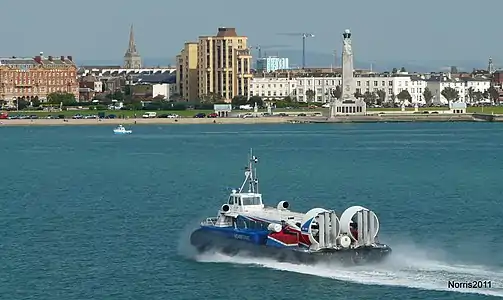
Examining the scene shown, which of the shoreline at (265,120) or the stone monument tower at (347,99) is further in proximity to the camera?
the stone monument tower at (347,99)

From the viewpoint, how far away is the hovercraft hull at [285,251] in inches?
1451

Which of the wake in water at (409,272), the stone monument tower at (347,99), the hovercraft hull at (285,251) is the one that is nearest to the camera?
the wake in water at (409,272)

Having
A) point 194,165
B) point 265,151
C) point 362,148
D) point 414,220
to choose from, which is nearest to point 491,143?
point 362,148

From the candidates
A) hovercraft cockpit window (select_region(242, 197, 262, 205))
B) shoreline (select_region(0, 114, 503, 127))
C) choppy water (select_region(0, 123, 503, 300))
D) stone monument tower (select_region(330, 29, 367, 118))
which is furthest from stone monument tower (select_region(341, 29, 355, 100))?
hovercraft cockpit window (select_region(242, 197, 262, 205))

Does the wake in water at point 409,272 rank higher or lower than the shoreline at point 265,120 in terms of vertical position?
higher

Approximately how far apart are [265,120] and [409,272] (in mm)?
152336

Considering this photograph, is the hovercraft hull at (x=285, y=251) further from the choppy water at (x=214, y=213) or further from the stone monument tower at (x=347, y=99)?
the stone monument tower at (x=347, y=99)

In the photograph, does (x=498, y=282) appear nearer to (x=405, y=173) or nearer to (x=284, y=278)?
(x=284, y=278)

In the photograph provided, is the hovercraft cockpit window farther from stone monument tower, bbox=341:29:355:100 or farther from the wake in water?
stone monument tower, bbox=341:29:355:100

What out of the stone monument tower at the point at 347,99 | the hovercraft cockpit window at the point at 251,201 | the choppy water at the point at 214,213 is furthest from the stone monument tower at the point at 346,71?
the hovercraft cockpit window at the point at 251,201

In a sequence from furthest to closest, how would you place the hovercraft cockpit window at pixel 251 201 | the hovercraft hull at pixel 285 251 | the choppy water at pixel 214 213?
1. the hovercraft cockpit window at pixel 251 201
2. the hovercraft hull at pixel 285 251
3. the choppy water at pixel 214 213

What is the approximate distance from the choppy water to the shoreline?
70.2 metres

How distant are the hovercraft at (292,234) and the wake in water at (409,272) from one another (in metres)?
0.25

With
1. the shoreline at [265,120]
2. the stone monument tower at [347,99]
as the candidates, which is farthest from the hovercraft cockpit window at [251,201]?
the stone monument tower at [347,99]
